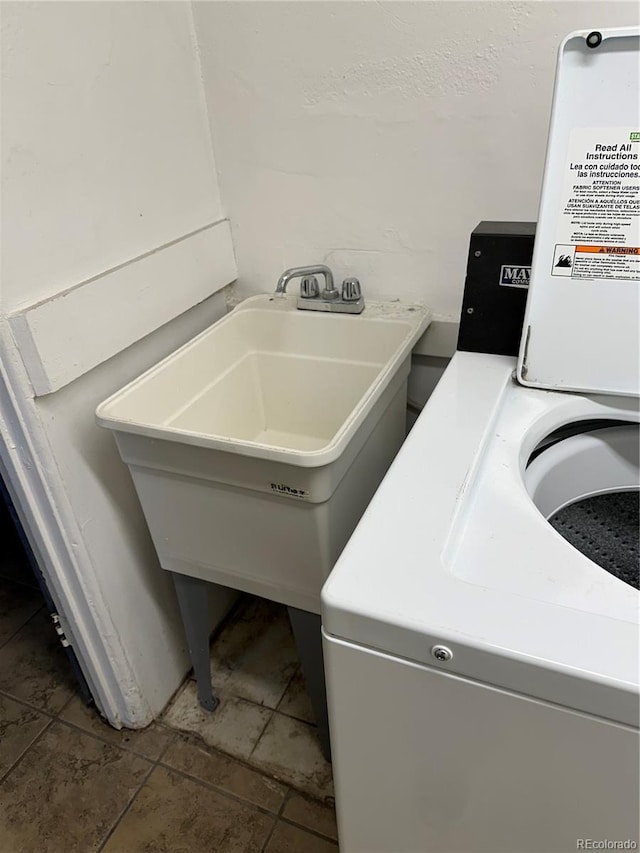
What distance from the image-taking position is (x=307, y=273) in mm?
1135

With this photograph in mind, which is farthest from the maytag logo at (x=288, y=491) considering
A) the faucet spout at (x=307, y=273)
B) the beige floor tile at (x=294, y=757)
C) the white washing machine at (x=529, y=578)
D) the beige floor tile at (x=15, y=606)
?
the beige floor tile at (x=15, y=606)

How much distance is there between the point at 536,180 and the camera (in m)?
0.98

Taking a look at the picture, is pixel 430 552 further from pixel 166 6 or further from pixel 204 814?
pixel 166 6

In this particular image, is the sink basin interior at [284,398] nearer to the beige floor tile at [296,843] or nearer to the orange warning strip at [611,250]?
the orange warning strip at [611,250]

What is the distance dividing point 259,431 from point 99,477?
0.35m

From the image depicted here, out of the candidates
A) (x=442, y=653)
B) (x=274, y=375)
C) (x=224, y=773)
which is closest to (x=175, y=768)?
(x=224, y=773)

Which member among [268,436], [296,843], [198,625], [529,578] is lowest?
[296,843]

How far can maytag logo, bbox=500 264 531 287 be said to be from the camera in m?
0.87

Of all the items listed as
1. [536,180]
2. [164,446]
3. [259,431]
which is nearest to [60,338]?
[164,446]

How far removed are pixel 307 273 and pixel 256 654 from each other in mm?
936

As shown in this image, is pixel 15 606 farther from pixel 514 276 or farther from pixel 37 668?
pixel 514 276

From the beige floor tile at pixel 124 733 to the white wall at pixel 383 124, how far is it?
107cm

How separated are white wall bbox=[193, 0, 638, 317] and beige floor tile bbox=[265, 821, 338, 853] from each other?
1040 mm

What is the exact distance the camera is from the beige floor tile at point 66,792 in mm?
1107
